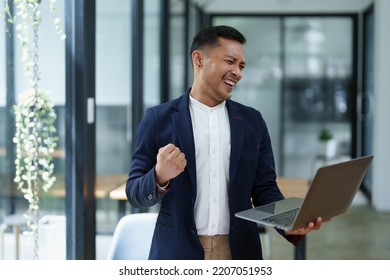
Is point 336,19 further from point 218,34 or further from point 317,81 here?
point 218,34

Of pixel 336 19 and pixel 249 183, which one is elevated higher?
pixel 336 19

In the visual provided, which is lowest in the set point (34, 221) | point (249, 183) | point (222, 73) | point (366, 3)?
point (34, 221)

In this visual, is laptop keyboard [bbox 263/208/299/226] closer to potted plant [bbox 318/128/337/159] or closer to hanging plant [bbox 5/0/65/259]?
hanging plant [bbox 5/0/65/259]

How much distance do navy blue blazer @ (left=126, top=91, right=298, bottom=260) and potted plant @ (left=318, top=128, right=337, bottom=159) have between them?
548 centimetres

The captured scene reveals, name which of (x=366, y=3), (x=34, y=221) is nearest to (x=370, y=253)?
(x=34, y=221)

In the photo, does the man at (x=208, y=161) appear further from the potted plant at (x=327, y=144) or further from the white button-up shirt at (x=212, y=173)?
the potted plant at (x=327, y=144)

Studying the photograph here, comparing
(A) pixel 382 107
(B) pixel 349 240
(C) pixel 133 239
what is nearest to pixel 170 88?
(B) pixel 349 240

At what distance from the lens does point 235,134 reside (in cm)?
151

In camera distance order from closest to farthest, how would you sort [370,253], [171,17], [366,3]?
[370,253]
[171,17]
[366,3]

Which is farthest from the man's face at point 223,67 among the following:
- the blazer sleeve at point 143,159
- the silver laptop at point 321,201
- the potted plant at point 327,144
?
the potted plant at point 327,144

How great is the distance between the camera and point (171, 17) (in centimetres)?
509

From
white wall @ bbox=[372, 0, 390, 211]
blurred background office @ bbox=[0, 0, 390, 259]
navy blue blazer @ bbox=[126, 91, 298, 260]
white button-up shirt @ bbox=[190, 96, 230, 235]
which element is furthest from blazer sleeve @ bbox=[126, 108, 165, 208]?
white wall @ bbox=[372, 0, 390, 211]

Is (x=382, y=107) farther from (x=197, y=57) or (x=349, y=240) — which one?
(x=197, y=57)

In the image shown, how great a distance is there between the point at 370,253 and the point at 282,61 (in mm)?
3744
